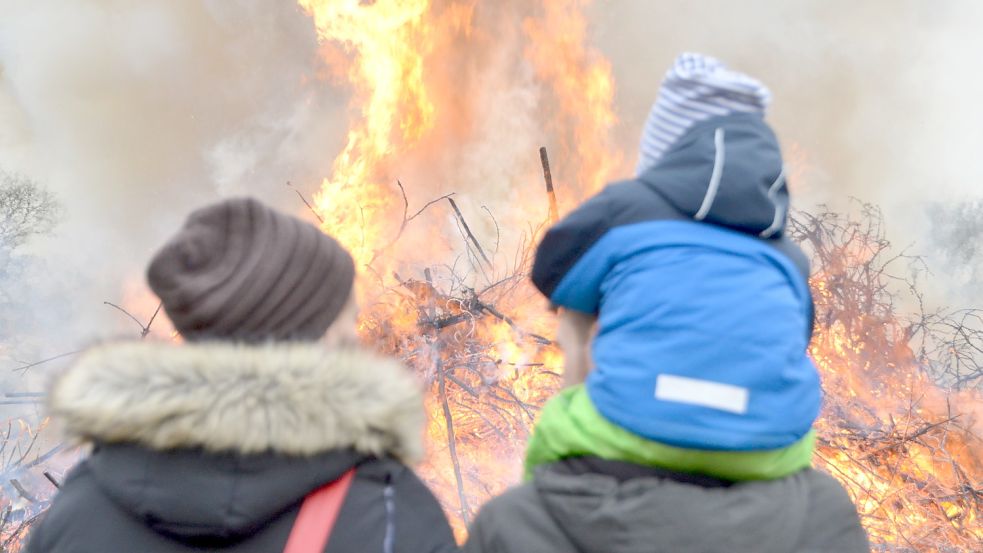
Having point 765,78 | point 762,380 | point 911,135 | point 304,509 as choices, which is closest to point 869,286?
point 911,135

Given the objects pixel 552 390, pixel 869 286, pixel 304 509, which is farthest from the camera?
pixel 869 286

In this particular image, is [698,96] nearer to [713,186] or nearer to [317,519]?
[713,186]

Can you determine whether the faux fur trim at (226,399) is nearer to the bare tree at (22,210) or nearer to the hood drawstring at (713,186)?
the hood drawstring at (713,186)

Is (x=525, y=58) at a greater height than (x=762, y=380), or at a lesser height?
lesser

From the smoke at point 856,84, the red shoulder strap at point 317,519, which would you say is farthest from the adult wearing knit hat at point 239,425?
the smoke at point 856,84

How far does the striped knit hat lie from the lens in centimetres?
142

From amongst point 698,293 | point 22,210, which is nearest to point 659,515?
point 698,293

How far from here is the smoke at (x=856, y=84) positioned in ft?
23.4

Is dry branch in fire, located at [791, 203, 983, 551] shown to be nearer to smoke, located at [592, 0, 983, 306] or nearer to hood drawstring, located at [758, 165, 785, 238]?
smoke, located at [592, 0, 983, 306]

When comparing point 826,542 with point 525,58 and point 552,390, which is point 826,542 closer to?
point 552,390

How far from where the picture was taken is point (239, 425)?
122 cm

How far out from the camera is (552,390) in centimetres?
494

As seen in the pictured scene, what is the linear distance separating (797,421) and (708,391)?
0.20 m

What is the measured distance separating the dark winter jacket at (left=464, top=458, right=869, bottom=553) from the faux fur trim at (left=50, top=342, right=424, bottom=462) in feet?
1.01
